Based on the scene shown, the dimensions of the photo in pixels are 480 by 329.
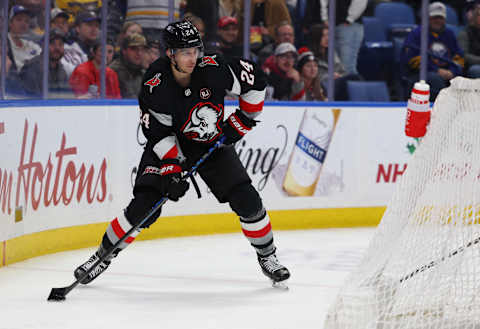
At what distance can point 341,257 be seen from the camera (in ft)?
15.5

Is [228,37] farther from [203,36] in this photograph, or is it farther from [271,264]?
[271,264]

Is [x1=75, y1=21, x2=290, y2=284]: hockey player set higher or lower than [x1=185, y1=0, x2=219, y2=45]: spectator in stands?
lower

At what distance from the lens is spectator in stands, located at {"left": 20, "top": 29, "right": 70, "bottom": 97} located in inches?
190

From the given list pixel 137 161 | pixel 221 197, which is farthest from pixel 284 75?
pixel 221 197

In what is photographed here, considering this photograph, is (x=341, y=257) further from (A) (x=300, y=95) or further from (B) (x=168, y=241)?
(A) (x=300, y=95)

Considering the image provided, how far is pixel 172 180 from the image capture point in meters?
3.53

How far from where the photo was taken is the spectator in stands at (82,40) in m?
5.12

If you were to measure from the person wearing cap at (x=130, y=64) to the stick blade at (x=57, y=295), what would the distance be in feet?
6.82

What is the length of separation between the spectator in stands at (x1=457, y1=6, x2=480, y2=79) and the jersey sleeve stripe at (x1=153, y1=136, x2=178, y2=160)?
363cm

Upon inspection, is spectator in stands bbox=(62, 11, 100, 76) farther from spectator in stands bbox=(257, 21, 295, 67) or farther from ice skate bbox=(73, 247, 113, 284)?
ice skate bbox=(73, 247, 113, 284)

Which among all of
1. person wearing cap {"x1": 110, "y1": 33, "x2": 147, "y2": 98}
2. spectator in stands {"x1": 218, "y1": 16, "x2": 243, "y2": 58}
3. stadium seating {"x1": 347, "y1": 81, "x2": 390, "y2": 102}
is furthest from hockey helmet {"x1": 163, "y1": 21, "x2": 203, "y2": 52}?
stadium seating {"x1": 347, "y1": 81, "x2": 390, "y2": 102}

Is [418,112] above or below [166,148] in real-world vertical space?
above

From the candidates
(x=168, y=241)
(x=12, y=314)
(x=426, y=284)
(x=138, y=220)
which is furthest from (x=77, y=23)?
(x=426, y=284)

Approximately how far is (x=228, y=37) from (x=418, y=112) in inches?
119
